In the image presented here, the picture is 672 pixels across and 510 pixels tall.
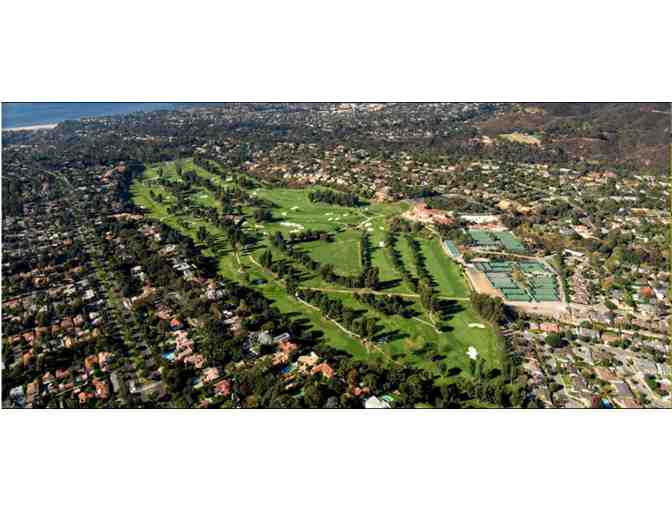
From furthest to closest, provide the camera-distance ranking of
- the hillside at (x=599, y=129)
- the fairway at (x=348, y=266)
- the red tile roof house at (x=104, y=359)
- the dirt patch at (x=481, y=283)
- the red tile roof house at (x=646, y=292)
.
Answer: the hillside at (x=599, y=129)
the dirt patch at (x=481, y=283)
the red tile roof house at (x=646, y=292)
the fairway at (x=348, y=266)
the red tile roof house at (x=104, y=359)

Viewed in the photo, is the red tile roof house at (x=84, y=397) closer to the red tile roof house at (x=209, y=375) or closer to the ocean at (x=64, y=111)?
the red tile roof house at (x=209, y=375)

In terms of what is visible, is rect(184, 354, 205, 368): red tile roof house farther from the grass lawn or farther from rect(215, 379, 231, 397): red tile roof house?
the grass lawn

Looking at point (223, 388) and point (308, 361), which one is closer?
point (223, 388)

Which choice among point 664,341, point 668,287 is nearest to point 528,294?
point 664,341

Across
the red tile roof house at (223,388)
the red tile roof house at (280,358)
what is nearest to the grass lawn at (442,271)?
the red tile roof house at (280,358)

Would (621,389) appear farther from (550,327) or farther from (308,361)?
(308,361)

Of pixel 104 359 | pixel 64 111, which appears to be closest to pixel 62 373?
pixel 104 359

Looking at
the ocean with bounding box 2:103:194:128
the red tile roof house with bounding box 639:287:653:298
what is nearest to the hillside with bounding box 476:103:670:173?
the red tile roof house with bounding box 639:287:653:298

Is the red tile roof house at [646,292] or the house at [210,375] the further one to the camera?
the red tile roof house at [646,292]
